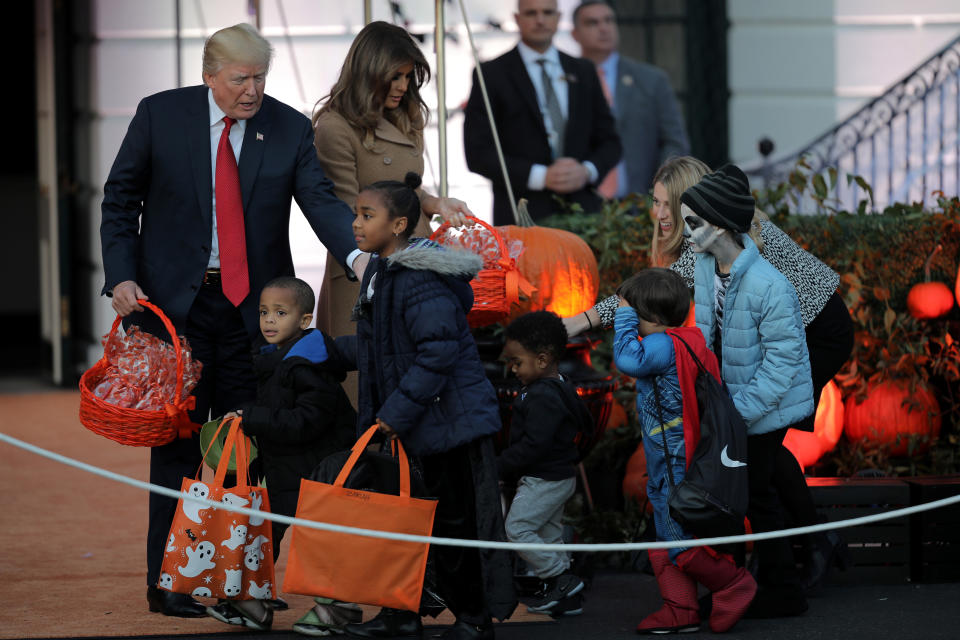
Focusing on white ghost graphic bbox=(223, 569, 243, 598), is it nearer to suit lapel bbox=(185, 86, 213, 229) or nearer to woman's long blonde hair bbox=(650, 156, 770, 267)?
suit lapel bbox=(185, 86, 213, 229)

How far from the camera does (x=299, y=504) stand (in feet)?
13.1

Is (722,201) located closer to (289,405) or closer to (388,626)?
(289,405)

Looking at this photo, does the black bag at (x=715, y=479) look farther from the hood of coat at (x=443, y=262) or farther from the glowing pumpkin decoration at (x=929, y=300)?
the glowing pumpkin decoration at (x=929, y=300)

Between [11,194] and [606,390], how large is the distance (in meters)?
13.0

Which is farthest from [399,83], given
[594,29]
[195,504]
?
[594,29]

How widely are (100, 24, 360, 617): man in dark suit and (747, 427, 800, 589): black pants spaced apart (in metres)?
1.54

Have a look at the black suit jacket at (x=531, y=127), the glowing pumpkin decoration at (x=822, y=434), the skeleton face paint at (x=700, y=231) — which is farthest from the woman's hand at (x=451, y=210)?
the black suit jacket at (x=531, y=127)

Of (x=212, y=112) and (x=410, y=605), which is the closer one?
(x=410, y=605)

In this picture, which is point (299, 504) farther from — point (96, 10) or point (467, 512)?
point (96, 10)

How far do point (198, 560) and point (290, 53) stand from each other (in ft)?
20.9

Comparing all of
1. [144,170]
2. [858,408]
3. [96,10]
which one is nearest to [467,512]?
[144,170]

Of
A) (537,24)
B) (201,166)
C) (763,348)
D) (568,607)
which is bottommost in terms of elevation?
(568,607)

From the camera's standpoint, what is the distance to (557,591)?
465cm

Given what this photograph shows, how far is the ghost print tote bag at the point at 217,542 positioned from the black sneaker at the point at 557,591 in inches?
38.3
